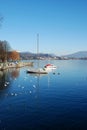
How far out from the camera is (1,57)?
11519 centimetres

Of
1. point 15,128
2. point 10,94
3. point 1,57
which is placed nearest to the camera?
point 15,128

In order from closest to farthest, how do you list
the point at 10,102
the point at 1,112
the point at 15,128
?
1. the point at 15,128
2. the point at 1,112
3. the point at 10,102

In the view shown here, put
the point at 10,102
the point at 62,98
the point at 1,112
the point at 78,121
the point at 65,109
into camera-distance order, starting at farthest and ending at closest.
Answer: the point at 62,98 → the point at 10,102 → the point at 65,109 → the point at 1,112 → the point at 78,121

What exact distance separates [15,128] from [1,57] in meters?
93.2

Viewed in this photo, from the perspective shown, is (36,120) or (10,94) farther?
(10,94)

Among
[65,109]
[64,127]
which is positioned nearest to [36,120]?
[64,127]

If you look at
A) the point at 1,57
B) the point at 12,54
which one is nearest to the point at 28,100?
the point at 1,57

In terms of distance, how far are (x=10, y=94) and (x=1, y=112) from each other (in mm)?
11478

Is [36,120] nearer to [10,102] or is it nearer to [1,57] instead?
[10,102]

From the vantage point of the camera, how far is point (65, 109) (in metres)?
30.7

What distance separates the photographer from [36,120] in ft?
85.6

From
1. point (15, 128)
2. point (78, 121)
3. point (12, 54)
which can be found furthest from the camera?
point (12, 54)

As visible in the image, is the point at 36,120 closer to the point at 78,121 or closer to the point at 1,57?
the point at 78,121

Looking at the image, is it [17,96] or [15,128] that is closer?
[15,128]
